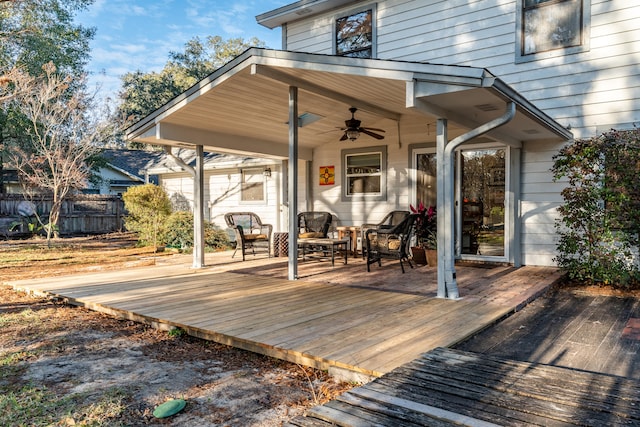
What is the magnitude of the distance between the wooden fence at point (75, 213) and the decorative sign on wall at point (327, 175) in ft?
29.4

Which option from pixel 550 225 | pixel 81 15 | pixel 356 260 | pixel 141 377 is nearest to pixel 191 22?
pixel 81 15

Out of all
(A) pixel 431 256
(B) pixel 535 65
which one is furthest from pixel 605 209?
(B) pixel 535 65

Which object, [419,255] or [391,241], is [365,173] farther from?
[391,241]

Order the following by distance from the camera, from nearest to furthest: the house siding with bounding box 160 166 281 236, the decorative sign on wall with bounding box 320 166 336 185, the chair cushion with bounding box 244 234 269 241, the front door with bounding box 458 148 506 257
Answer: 1. the front door with bounding box 458 148 506 257
2. the chair cushion with bounding box 244 234 269 241
3. the decorative sign on wall with bounding box 320 166 336 185
4. the house siding with bounding box 160 166 281 236

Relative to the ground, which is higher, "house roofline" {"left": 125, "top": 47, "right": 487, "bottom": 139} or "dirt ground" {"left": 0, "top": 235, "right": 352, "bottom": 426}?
"house roofline" {"left": 125, "top": 47, "right": 487, "bottom": 139}

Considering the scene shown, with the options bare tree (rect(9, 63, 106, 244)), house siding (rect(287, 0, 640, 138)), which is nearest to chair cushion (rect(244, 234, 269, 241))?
house siding (rect(287, 0, 640, 138))

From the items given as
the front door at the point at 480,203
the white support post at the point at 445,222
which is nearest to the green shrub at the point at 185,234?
the front door at the point at 480,203

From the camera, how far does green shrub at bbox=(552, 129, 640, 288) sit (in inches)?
197

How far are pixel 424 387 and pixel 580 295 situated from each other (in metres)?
3.83

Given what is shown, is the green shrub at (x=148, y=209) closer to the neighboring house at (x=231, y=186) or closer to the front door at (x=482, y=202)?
the neighboring house at (x=231, y=186)

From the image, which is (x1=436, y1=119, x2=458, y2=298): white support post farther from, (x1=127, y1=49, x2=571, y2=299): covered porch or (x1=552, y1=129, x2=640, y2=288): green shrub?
(x1=552, y1=129, x2=640, y2=288): green shrub

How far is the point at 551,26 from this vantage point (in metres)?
6.52

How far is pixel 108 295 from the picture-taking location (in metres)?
5.04

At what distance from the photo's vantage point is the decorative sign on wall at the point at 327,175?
29.9ft
